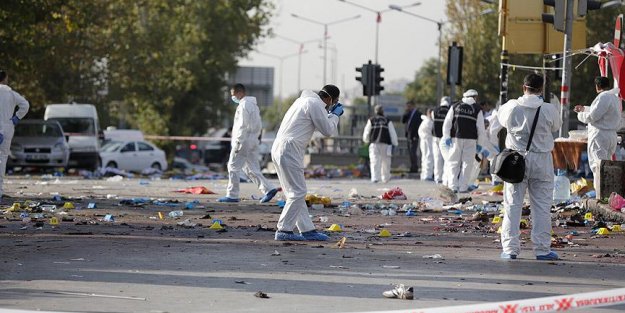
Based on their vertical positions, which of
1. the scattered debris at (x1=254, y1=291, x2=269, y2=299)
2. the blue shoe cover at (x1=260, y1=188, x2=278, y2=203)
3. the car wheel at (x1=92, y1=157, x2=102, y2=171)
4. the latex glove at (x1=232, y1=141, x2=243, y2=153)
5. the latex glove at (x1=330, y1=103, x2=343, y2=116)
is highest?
the latex glove at (x1=330, y1=103, x2=343, y2=116)

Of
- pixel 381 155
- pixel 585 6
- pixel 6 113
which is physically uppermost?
pixel 585 6

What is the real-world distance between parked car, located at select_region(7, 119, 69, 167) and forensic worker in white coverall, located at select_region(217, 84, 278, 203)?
18666 millimetres

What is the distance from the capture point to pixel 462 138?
26750mm

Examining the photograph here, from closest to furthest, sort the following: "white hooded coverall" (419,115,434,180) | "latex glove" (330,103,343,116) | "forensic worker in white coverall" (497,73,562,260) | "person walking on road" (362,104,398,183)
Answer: "forensic worker in white coverall" (497,73,562,260) < "latex glove" (330,103,343,116) < "person walking on road" (362,104,398,183) < "white hooded coverall" (419,115,434,180)

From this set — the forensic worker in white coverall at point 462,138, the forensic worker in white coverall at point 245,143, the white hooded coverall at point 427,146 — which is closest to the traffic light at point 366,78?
the white hooded coverall at point 427,146

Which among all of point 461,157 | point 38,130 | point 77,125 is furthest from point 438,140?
point 77,125

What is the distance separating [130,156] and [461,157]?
22.0 meters

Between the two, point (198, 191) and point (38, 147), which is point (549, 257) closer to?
point (198, 191)

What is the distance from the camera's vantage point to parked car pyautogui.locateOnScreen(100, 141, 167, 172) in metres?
46.5

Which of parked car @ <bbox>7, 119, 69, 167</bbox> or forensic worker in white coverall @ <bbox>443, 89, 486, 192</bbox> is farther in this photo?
parked car @ <bbox>7, 119, 69, 167</bbox>

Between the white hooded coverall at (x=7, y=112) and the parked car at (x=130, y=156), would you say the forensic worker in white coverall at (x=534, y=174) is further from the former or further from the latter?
the parked car at (x=130, y=156)

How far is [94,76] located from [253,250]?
4502 cm

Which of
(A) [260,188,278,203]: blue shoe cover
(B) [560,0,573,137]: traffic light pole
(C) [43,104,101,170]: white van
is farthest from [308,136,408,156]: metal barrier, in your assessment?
(A) [260,188,278,203]: blue shoe cover

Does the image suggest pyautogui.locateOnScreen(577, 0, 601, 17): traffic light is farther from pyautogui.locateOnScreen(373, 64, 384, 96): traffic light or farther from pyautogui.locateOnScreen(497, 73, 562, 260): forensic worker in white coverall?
pyautogui.locateOnScreen(373, 64, 384, 96): traffic light
